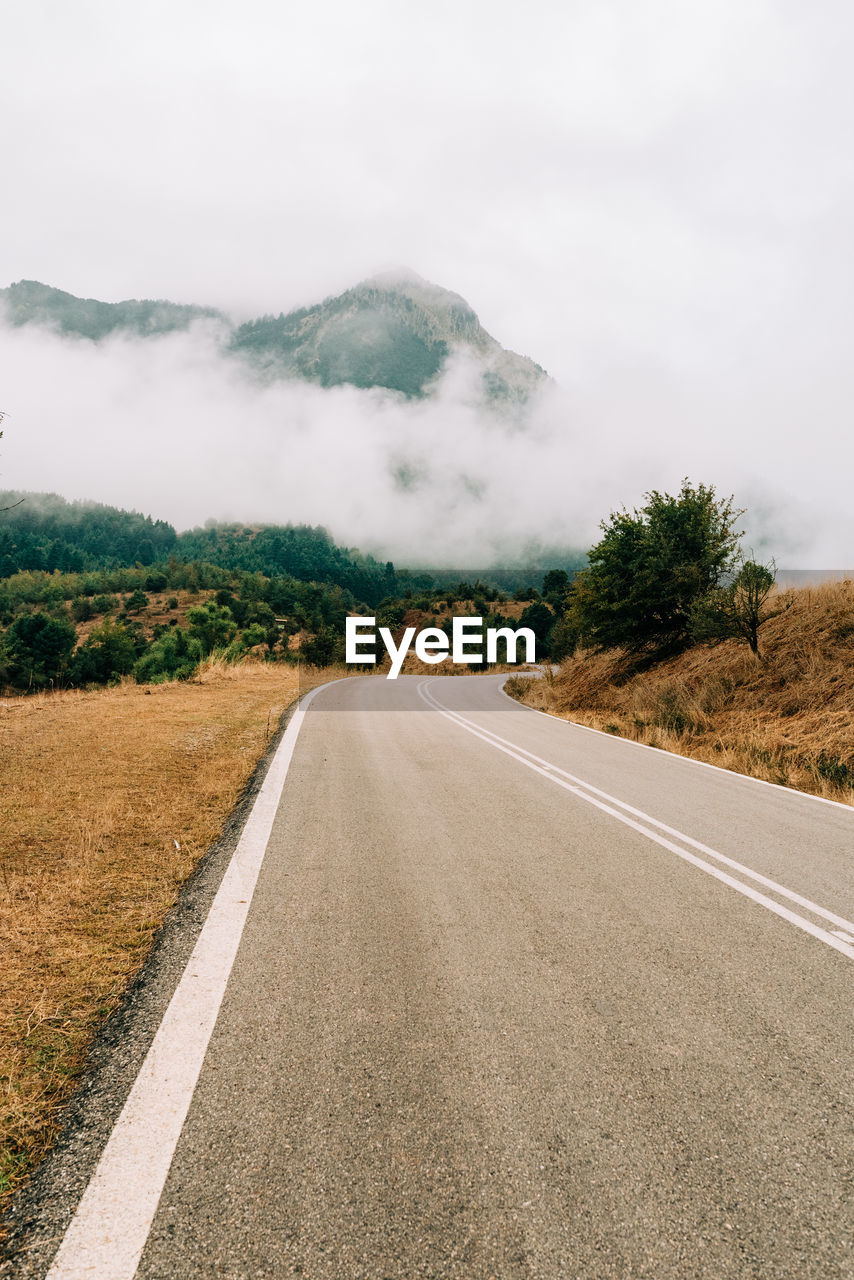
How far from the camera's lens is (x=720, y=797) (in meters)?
7.50

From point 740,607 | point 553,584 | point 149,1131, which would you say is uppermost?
point 553,584

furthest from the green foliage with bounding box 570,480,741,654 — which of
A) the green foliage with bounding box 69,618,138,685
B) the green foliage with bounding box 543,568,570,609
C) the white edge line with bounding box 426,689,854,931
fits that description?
the green foliage with bounding box 69,618,138,685

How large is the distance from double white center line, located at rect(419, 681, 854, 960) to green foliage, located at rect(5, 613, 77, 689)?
7180 cm

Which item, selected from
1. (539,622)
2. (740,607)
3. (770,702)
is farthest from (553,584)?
(770,702)

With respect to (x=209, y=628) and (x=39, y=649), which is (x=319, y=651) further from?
(x=39, y=649)

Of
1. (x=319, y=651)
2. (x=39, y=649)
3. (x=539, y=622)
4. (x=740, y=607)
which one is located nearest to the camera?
(x=740, y=607)

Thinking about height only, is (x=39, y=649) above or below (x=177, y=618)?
below

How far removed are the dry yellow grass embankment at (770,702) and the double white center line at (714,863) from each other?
333 cm

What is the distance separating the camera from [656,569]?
18.5 meters

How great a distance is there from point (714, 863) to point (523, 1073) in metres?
3.18

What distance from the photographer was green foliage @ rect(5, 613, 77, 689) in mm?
66625

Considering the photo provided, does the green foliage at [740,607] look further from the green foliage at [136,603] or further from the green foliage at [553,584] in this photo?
the green foliage at [136,603]

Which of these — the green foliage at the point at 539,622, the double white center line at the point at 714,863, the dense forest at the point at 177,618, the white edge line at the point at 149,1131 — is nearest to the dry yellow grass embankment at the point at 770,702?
the double white center line at the point at 714,863

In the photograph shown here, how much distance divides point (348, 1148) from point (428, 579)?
175m
